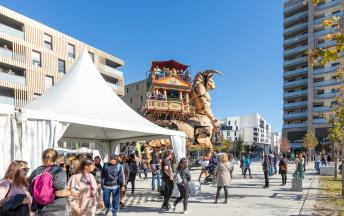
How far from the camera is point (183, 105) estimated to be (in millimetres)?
34531

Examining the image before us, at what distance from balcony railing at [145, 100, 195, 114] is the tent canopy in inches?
751

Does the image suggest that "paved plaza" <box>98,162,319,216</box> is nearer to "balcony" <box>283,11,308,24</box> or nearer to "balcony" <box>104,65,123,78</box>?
"balcony" <box>104,65,123,78</box>

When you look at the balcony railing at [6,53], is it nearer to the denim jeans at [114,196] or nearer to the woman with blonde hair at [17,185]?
the denim jeans at [114,196]

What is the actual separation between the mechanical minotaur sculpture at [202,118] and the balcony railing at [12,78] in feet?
52.0

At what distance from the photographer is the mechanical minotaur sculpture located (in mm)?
31922

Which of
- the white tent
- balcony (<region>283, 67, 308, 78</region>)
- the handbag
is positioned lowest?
the handbag

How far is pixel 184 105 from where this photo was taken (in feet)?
114

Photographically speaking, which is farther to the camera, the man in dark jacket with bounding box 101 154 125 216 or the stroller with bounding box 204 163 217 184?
the stroller with bounding box 204 163 217 184

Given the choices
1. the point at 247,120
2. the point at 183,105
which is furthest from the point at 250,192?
the point at 247,120

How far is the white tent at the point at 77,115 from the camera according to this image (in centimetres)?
797

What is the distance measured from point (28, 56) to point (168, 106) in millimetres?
15391

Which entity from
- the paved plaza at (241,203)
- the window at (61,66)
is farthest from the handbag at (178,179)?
the window at (61,66)

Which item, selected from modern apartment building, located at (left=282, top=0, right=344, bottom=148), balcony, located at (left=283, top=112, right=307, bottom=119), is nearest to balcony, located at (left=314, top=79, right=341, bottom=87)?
modern apartment building, located at (left=282, top=0, right=344, bottom=148)

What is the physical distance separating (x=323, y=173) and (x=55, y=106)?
19.6 metres
